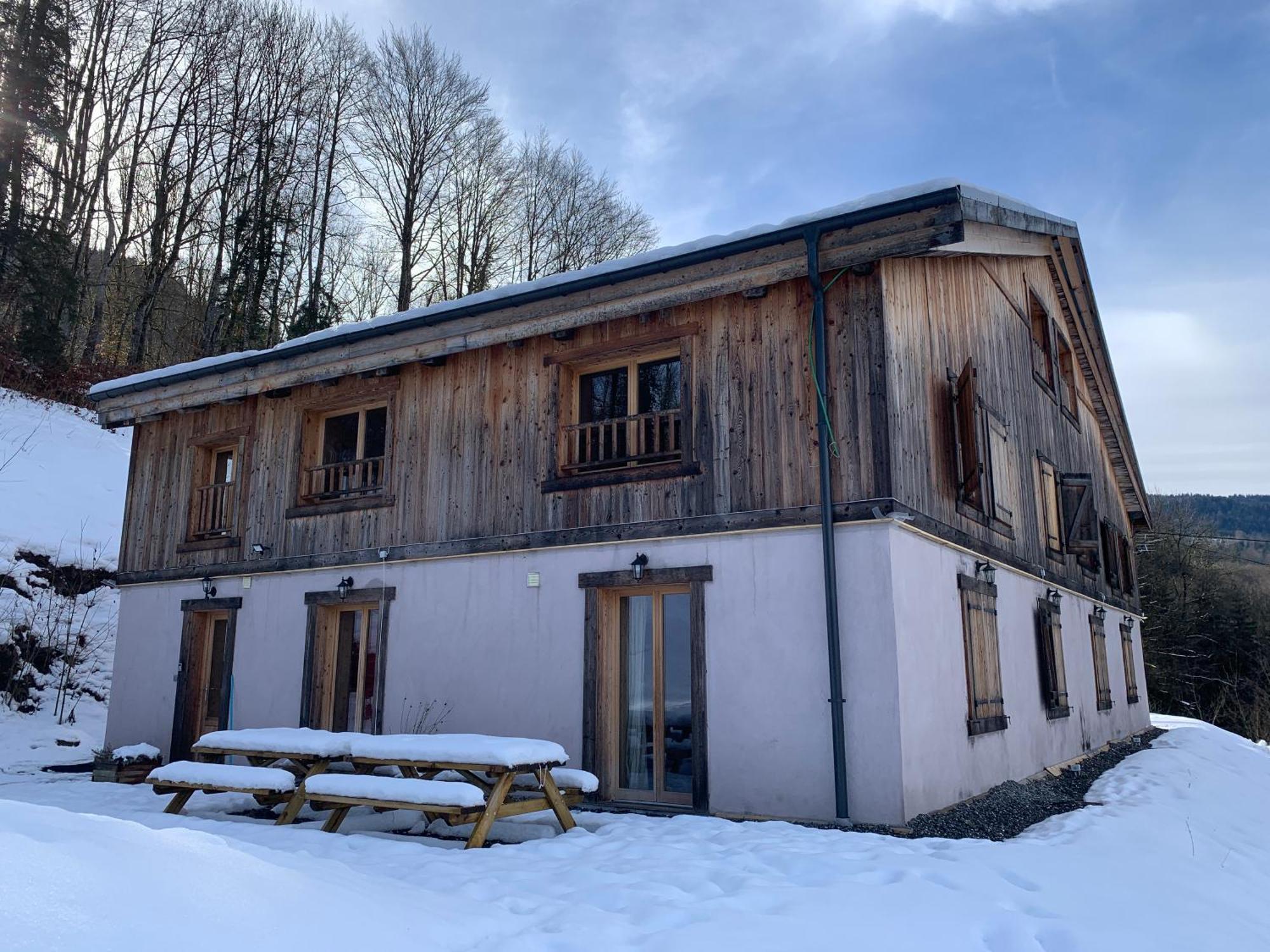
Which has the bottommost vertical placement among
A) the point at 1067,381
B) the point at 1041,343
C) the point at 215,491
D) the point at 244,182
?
the point at 215,491

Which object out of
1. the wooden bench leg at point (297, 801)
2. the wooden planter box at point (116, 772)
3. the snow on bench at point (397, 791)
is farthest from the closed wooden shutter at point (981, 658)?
the wooden planter box at point (116, 772)

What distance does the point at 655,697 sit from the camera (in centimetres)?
796

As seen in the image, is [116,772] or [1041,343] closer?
[116,772]

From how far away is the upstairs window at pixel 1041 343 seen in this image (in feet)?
41.9

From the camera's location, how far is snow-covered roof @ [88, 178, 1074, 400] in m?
7.28

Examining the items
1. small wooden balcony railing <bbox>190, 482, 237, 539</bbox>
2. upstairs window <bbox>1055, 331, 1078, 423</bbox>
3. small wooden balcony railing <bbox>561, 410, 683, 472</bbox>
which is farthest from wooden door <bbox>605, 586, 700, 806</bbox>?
upstairs window <bbox>1055, 331, 1078, 423</bbox>

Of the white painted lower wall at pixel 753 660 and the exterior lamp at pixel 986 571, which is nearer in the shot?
A: the white painted lower wall at pixel 753 660

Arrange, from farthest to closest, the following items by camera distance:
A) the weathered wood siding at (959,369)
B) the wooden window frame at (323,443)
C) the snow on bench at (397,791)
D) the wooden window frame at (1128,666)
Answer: the wooden window frame at (1128,666), the wooden window frame at (323,443), the weathered wood siding at (959,369), the snow on bench at (397,791)

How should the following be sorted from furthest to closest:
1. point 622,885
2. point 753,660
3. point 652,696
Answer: point 652,696, point 753,660, point 622,885

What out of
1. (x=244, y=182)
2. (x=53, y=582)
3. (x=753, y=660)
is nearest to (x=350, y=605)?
(x=753, y=660)

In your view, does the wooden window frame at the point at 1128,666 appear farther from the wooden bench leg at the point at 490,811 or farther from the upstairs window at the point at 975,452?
the wooden bench leg at the point at 490,811

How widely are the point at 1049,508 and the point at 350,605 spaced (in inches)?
368

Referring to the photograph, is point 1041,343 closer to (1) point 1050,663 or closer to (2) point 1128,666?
(1) point 1050,663

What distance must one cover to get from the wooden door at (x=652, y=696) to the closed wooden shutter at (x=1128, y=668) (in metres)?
12.4
